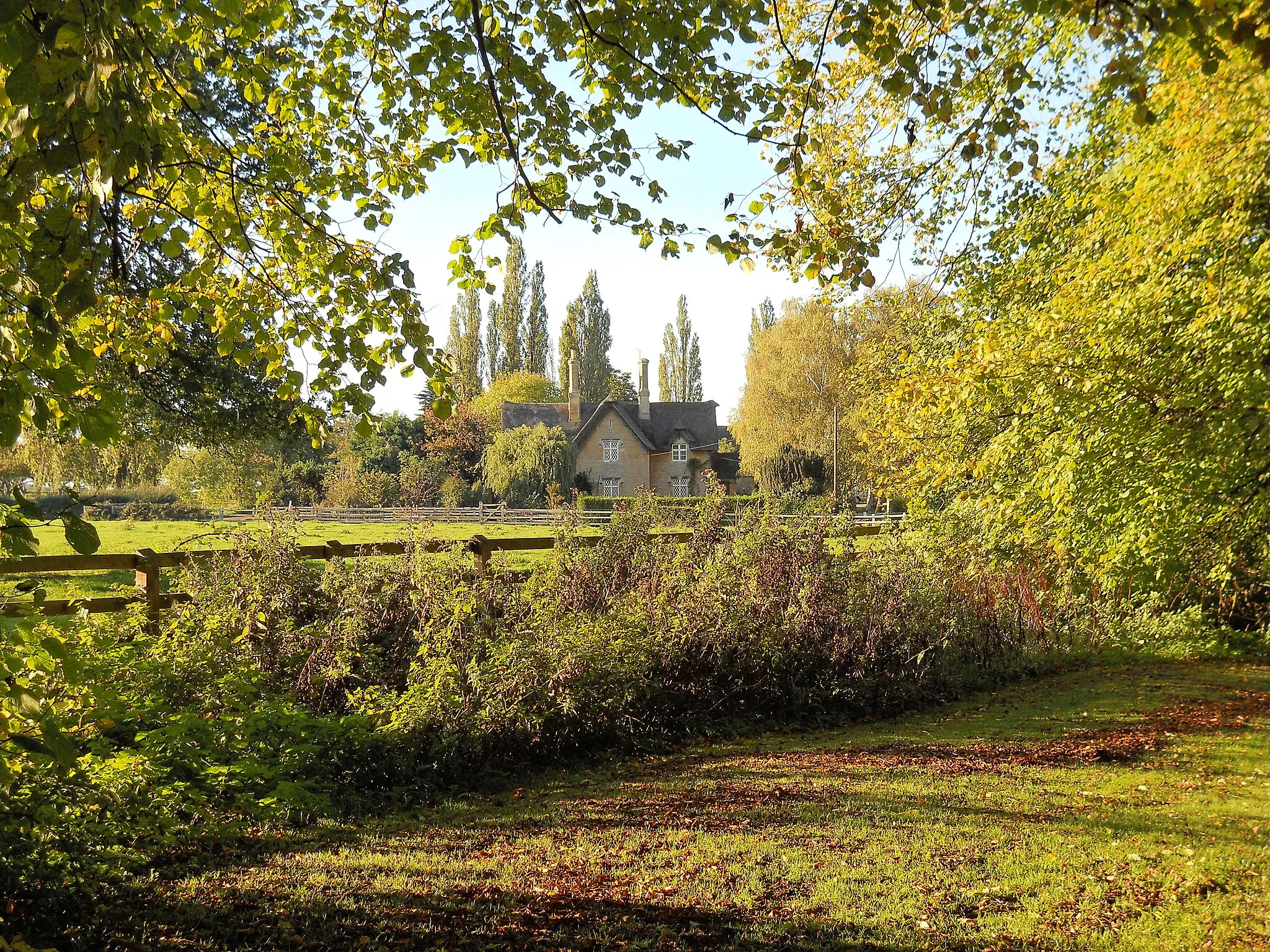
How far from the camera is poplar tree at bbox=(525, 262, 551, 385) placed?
211ft

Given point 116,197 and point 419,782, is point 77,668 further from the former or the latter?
point 419,782

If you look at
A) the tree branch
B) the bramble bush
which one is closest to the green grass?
the bramble bush

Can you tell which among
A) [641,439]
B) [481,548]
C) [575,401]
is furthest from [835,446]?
[481,548]

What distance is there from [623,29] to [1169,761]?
7323 millimetres

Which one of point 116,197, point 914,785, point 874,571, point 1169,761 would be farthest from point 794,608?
point 116,197

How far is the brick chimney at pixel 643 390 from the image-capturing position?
50000 millimetres

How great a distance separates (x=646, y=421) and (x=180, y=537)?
40.7 meters

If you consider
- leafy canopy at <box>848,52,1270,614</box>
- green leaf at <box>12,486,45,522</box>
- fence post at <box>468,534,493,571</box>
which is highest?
leafy canopy at <box>848,52,1270,614</box>

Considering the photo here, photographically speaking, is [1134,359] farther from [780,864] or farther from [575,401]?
[575,401]

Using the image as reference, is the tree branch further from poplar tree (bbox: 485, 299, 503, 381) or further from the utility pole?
poplar tree (bbox: 485, 299, 503, 381)

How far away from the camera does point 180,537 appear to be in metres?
11.4

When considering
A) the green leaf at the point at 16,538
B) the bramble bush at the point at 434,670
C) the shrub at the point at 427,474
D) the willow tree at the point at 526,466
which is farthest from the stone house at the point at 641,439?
the green leaf at the point at 16,538

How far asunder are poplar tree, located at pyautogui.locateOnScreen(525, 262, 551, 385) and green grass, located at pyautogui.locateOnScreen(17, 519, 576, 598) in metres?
34.9

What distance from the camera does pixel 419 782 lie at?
609 cm
